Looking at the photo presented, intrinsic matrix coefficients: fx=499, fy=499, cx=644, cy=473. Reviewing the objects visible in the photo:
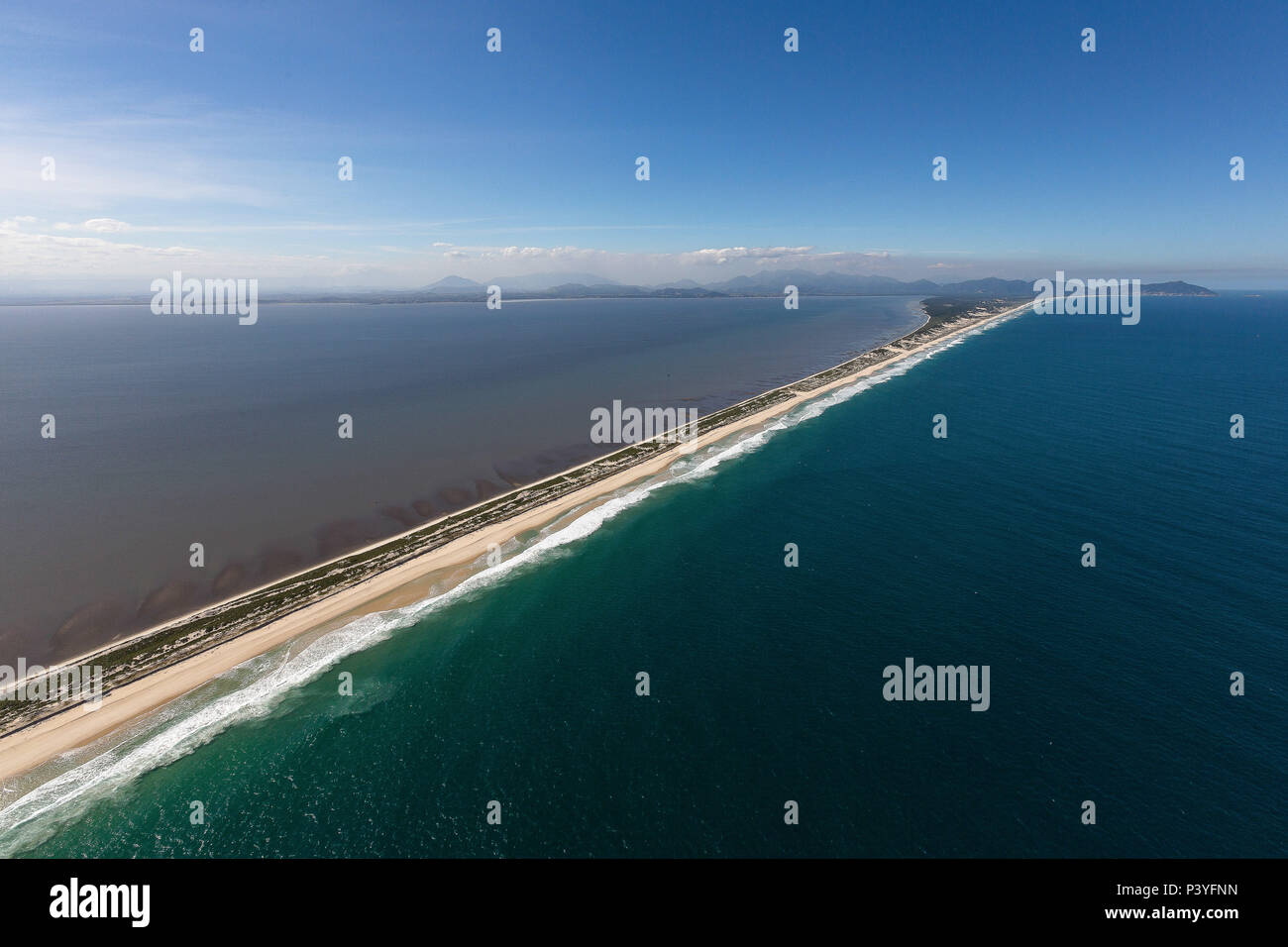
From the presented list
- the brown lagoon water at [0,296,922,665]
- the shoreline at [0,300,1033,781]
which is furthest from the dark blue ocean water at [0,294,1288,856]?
the brown lagoon water at [0,296,922,665]

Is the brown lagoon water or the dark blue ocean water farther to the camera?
the brown lagoon water

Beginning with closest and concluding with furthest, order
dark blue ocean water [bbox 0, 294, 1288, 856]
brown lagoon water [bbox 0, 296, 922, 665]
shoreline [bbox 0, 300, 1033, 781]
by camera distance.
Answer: dark blue ocean water [bbox 0, 294, 1288, 856] → shoreline [bbox 0, 300, 1033, 781] → brown lagoon water [bbox 0, 296, 922, 665]

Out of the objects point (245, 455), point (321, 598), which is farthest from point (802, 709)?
point (245, 455)

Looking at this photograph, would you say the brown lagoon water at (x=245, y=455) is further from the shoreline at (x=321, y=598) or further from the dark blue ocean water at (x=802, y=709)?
the dark blue ocean water at (x=802, y=709)

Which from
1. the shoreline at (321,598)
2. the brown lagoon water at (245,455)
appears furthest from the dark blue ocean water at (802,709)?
the brown lagoon water at (245,455)

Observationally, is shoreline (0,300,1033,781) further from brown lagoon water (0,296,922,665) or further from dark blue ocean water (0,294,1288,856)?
dark blue ocean water (0,294,1288,856)

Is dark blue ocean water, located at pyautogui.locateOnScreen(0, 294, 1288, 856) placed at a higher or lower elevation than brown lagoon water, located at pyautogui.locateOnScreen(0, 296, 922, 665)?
lower
